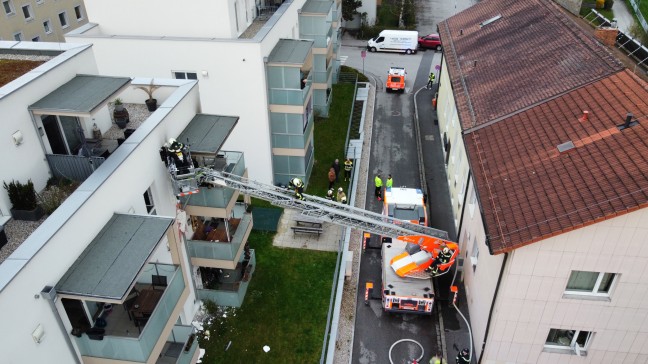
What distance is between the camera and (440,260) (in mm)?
20734

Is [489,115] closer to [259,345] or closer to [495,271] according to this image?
[495,271]

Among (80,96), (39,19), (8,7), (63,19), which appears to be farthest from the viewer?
(63,19)

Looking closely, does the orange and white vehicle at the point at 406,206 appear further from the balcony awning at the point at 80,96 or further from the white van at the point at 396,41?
the white van at the point at 396,41

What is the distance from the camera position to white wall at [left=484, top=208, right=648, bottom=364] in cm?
1445

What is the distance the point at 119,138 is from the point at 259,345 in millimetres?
9395

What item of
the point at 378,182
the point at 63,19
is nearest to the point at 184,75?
the point at 378,182

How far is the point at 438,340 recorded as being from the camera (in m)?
19.9

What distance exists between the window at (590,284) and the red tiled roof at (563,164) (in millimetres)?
2349

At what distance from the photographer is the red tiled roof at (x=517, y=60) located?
69.9 feet

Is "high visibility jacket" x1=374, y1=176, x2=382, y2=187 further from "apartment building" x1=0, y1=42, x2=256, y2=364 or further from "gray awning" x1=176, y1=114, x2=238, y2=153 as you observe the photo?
"gray awning" x1=176, y1=114, x2=238, y2=153

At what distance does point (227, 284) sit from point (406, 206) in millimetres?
9185

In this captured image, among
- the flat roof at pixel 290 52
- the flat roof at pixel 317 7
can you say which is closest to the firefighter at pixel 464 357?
the flat roof at pixel 290 52

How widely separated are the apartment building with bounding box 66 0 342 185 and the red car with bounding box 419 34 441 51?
26.6 metres

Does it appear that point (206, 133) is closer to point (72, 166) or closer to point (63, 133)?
point (63, 133)
